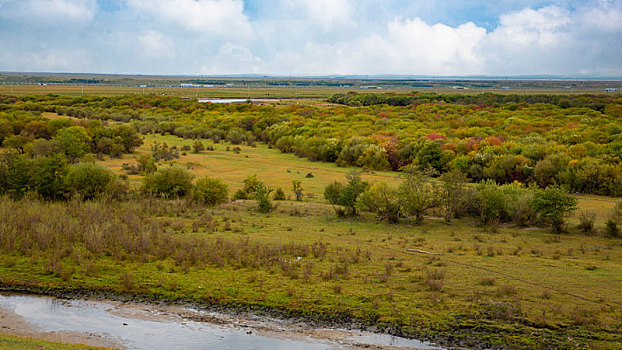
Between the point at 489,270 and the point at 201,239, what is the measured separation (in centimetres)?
1129

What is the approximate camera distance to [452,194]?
85.0 feet

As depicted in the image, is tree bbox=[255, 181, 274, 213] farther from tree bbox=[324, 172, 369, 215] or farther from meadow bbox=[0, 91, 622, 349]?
tree bbox=[324, 172, 369, 215]

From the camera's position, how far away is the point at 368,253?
60.7 feet

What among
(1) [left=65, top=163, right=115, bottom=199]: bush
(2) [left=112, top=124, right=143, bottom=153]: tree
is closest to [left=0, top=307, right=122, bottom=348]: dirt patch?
(1) [left=65, top=163, right=115, bottom=199]: bush

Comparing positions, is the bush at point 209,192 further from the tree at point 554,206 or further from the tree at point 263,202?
the tree at point 554,206

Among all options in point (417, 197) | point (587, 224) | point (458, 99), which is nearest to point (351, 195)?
point (417, 197)

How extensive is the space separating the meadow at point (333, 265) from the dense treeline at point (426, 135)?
9.12 m

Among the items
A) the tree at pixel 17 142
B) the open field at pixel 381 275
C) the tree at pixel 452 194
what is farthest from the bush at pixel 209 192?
the tree at pixel 17 142

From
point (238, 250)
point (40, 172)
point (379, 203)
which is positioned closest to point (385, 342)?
point (238, 250)

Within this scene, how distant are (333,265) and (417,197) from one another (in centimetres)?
920

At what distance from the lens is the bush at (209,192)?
27641 mm

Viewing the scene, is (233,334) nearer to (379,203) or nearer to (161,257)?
(161,257)

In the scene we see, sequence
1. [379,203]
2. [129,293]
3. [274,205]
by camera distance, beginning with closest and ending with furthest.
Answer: [129,293]
[379,203]
[274,205]

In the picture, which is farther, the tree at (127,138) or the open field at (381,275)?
the tree at (127,138)
